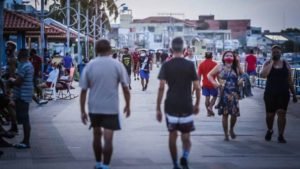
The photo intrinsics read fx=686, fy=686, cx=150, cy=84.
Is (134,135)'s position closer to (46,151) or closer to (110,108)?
(46,151)

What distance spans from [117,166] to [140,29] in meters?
165

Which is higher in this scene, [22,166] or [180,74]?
[180,74]

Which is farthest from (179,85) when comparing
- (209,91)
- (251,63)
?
(251,63)

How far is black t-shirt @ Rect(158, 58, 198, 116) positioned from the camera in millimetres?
9539

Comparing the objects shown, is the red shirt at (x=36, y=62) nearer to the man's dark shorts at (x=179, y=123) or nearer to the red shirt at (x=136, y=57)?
the man's dark shorts at (x=179, y=123)

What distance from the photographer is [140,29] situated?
17462 cm

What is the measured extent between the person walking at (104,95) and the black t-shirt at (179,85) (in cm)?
62

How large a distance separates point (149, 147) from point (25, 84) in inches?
97.3

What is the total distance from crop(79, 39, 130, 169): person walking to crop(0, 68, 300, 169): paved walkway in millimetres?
886

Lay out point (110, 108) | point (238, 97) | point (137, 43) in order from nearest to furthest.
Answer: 1. point (110, 108)
2. point (238, 97)
3. point (137, 43)

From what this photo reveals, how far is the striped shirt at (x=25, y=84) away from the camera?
1201 centimetres

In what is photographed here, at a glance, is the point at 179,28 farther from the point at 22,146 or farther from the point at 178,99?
the point at 178,99

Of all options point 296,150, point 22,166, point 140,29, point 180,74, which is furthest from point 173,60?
point 140,29

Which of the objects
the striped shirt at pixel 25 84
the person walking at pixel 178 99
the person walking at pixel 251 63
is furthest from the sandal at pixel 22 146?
the person walking at pixel 251 63
